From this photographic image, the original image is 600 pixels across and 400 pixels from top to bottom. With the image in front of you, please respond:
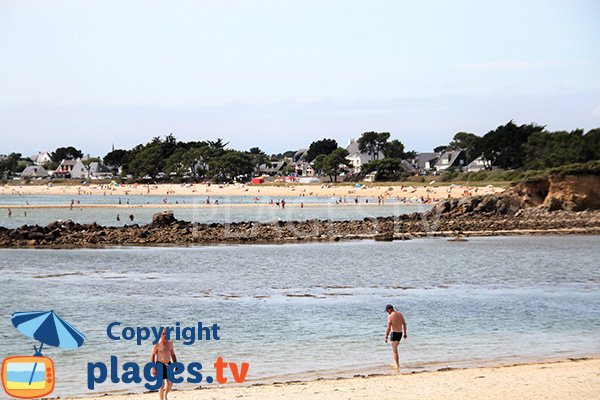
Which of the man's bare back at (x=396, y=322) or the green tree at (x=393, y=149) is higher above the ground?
the green tree at (x=393, y=149)

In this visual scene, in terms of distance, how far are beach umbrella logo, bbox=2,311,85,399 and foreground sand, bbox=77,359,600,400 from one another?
2559mm

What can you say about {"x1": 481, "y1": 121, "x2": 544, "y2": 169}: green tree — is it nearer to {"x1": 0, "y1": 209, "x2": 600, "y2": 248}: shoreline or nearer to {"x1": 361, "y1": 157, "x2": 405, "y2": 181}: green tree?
{"x1": 361, "y1": 157, "x2": 405, "y2": 181}: green tree

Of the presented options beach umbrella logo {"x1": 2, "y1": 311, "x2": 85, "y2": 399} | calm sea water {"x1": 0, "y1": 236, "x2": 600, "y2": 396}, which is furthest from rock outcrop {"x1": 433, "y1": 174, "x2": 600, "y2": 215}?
beach umbrella logo {"x1": 2, "y1": 311, "x2": 85, "y2": 399}

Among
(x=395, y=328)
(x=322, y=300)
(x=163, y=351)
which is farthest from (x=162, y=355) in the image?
(x=322, y=300)

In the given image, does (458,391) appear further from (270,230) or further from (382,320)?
(270,230)

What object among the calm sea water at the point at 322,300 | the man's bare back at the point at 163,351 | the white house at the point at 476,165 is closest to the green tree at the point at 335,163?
the white house at the point at 476,165

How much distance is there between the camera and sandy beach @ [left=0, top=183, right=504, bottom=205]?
4291 inches

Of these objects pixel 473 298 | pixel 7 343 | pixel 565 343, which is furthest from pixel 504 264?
pixel 7 343

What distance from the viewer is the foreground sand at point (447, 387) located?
1471cm

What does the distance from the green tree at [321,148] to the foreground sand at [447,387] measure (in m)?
175

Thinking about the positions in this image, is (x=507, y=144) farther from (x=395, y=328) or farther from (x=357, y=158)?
(x=395, y=328)

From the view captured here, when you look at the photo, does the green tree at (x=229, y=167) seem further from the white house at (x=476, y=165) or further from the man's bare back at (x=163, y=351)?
the man's bare back at (x=163, y=351)

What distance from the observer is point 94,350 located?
67.4 feet

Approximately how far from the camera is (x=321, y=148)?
192375 millimetres
